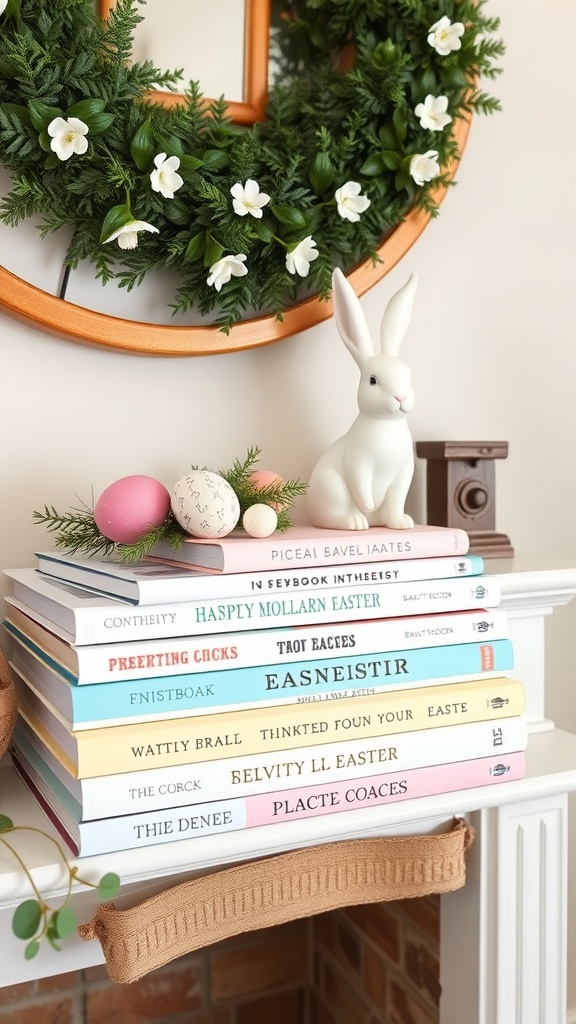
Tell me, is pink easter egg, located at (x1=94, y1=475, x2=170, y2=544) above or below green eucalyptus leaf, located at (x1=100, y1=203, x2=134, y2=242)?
below

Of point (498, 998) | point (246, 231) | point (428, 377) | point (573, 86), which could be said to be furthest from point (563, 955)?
point (573, 86)

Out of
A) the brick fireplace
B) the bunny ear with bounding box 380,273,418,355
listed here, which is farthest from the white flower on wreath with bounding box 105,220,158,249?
the brick fireplace

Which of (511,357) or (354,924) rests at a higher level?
(511,357)

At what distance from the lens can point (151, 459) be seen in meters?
0.86

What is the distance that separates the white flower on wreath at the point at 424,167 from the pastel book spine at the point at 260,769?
555 millimetres

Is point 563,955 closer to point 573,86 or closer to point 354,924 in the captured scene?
point 354,924

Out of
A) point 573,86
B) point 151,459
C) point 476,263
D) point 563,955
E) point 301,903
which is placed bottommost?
point 563,955

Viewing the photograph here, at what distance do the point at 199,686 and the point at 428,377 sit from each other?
0.54 meters

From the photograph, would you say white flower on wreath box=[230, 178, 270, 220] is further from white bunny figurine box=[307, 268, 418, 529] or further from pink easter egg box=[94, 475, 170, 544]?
pink easter egg box=[94, 475, 170, 544]

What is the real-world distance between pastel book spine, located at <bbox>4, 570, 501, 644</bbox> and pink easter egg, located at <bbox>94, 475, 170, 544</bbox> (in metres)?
0.06

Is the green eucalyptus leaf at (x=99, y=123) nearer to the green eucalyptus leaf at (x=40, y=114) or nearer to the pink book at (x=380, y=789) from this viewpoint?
the green eucalyptus leaf at (x=40, y=114)

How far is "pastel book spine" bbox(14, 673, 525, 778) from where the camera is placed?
57 cm

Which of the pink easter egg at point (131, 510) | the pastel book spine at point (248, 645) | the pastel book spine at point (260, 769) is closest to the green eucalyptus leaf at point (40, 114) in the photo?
the pink easter egg at point (131, 510)

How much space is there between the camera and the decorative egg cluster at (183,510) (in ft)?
2.11
